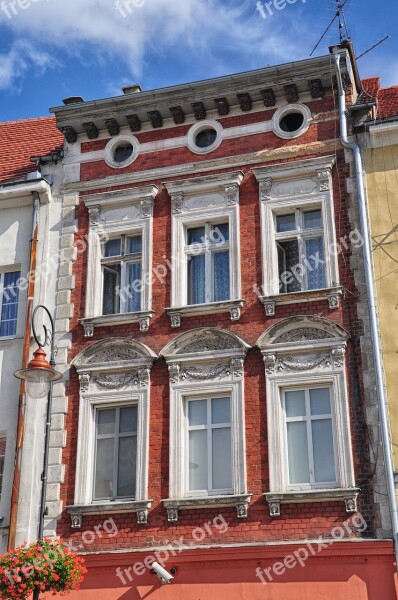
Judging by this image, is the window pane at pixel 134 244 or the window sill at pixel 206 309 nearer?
the window sill at pixel 206 309

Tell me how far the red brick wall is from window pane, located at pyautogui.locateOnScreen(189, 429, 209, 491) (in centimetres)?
43

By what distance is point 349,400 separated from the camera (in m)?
13.7

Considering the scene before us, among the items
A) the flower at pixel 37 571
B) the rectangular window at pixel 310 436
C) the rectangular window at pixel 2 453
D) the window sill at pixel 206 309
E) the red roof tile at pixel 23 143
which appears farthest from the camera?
the red roof tile at pixel 23 143

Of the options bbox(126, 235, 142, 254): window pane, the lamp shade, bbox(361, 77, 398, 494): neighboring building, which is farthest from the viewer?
bbox(126, 235, 142, 254): window pane

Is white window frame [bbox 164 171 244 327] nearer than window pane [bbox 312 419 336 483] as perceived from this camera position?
No

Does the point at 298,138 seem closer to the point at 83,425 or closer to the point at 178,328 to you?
the point at 178,328

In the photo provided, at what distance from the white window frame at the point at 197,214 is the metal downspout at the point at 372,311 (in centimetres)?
217

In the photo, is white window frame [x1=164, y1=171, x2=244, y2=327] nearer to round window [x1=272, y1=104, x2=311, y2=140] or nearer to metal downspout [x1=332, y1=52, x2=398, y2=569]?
round window [x1=272, y1=104, x2=311, y2=140]

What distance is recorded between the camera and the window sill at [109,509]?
14.0m

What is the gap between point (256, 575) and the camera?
13.0 meters

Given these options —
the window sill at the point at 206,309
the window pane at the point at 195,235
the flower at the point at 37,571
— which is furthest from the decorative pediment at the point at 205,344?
the flower at the point at 37,571

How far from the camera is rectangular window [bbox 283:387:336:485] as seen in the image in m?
13.6

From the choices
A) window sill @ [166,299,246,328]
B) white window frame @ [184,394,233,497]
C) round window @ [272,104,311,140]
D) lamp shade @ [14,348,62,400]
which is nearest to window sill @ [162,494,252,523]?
white window frame @ [184,394,233,497]

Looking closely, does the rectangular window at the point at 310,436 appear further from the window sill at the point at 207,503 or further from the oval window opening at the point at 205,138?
the oval window opening at the point at 205,138
